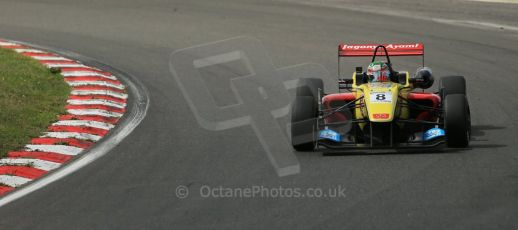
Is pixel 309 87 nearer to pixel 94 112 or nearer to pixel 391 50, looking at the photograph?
pixel 391 50

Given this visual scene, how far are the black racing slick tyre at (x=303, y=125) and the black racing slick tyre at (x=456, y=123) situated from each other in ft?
4.86

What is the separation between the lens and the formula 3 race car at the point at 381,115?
11.1 metres

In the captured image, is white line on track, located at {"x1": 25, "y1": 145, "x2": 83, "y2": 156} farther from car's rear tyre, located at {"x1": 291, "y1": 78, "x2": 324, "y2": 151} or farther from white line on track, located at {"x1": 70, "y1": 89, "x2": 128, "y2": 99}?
white line on track, located at {"x1": 70, "y1": 89, "x2": 128, "y2": 99}

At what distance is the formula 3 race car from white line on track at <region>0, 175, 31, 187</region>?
298cm

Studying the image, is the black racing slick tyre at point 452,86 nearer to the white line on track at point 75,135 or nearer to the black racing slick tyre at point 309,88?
the black racing slick tyre at point 309,88

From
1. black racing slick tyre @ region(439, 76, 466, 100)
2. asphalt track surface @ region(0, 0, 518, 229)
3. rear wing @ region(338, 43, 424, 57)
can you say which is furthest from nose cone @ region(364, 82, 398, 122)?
rear wing @ region(338, 43, 424, 57)

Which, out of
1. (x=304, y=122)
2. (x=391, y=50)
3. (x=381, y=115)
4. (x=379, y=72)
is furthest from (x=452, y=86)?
(x=304, y=122)

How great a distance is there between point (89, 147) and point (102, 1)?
13.0 metres

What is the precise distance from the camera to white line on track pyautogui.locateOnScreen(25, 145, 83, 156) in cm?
1150

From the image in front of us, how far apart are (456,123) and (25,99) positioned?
248 inches

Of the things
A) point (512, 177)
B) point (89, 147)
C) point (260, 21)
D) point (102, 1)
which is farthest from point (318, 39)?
point (512, 177)

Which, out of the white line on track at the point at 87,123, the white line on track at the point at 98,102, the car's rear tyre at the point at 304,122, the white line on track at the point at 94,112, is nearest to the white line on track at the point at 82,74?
the white line on track at the point at 98,102

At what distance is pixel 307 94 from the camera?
1184cm

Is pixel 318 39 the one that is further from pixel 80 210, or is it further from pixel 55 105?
pixel 80 210
